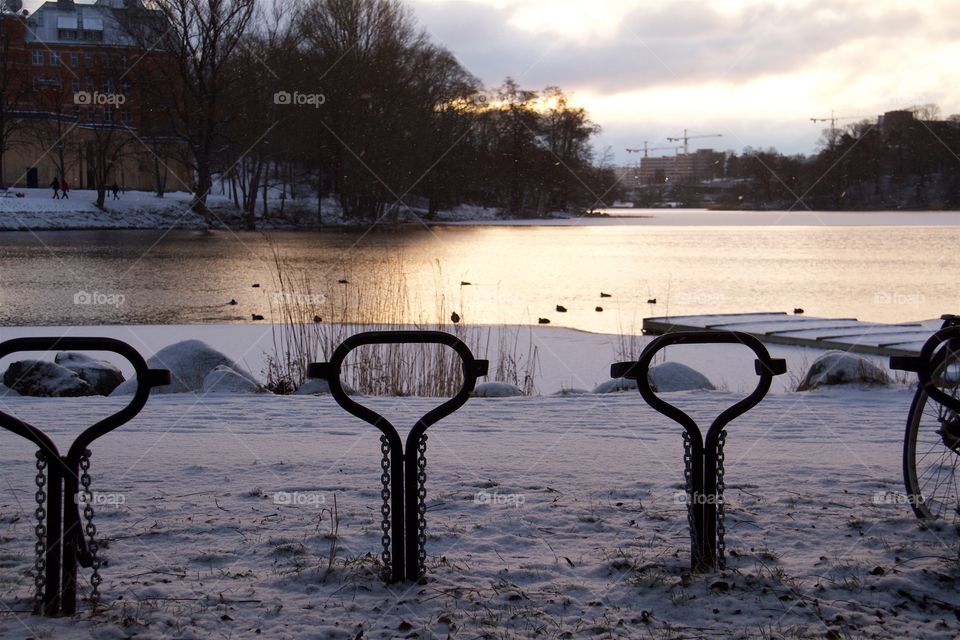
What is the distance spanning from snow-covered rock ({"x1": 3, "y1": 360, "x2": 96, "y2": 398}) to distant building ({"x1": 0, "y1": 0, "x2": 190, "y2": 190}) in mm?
50601

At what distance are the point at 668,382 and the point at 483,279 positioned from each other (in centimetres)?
1686

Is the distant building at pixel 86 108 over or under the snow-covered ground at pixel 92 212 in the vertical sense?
over

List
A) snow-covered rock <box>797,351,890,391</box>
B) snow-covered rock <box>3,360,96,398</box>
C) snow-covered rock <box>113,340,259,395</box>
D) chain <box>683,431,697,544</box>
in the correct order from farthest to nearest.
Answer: snow-covered rock <box>113,340,259,395</box> → snow-covered rock <box>3,360,96,398</box> → snow-covered rock <box>797,351,890,391</box> → chain <box>683,431,697,544</box>

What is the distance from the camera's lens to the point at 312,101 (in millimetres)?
51188

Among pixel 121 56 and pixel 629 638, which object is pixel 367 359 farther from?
pixel 121 56

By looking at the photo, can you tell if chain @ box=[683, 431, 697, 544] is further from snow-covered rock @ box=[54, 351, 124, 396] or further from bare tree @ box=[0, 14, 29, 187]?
bare tree @ box=[0, 14, 29, 187]

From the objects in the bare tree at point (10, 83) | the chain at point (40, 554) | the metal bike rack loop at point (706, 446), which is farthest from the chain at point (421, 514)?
the bare tree at point (10, 83)

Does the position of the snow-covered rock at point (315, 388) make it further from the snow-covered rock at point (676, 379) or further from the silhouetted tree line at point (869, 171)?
the silhouetted tree line at point (869, 171)

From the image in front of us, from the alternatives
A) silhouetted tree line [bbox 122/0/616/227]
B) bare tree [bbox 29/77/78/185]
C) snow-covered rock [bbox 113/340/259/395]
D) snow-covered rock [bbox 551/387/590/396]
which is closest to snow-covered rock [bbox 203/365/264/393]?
snow-covered rock [bbox 113/340/259/395]

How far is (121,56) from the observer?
202 feet

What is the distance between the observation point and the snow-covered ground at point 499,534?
3.63 metres

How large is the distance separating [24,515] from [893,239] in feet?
160

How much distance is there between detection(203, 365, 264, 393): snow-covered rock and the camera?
8.98m

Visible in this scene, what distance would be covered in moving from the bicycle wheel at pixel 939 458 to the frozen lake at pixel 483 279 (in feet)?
25.2
